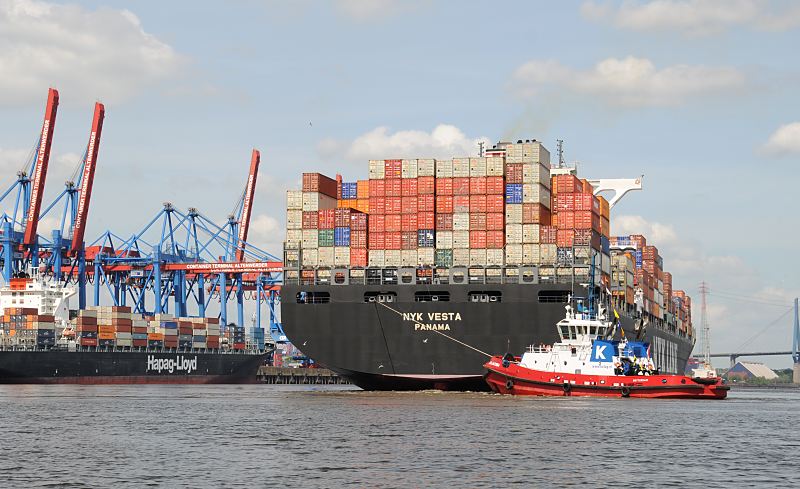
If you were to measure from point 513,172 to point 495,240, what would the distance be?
5.16 meters

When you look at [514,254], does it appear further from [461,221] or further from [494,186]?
[494,186]

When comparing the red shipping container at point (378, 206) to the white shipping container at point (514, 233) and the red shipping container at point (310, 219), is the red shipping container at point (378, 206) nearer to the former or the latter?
the red shipping container at point (310, 219)

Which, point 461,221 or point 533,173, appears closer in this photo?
point 461,221

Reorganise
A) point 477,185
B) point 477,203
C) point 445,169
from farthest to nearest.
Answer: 1. point 445,169
2. point 477,185
3. point 477,203

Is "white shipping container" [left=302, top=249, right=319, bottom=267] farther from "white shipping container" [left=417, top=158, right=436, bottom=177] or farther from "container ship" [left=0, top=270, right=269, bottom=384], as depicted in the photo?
"container ship" [left=0, top=270, right=269, bottom=384]

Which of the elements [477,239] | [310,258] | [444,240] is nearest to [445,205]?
[444,240]

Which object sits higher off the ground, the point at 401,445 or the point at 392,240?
the point at 392,240

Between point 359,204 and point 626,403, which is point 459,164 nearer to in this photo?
point 359,204

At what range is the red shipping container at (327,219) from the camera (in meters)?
79.6

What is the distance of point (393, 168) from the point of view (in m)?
79.5

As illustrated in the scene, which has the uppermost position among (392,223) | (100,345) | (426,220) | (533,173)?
(533,173)

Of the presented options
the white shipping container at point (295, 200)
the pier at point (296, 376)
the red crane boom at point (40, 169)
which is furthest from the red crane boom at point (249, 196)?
the white shipping container at point (295, 200)

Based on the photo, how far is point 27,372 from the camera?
115062mm

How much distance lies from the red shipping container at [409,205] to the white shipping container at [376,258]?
10.8 feet
